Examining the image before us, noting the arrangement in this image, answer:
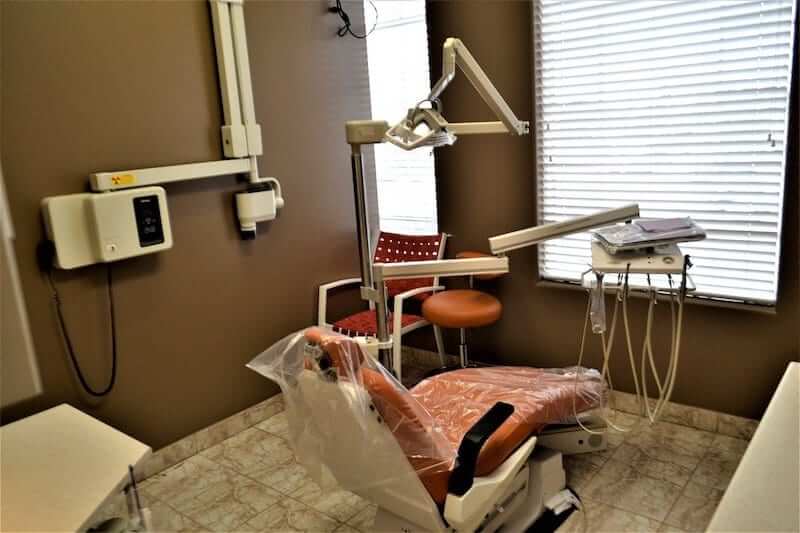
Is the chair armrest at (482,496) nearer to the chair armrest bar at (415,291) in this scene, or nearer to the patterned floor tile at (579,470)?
the patterned floor tile at (579,470)

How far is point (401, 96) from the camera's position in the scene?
360 centimetres

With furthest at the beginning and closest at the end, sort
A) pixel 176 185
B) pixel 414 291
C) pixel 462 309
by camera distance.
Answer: pixel 414 291 < pixel 462 309 < pixel 176 185

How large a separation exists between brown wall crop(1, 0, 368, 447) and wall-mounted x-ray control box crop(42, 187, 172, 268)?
0.09 meters

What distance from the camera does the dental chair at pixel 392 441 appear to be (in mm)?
1733

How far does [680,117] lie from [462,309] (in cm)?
135

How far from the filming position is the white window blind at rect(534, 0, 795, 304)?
2424 mm

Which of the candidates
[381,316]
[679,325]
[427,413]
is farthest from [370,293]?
[679,325]

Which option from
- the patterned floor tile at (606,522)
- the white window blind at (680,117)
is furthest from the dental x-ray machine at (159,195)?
the patterned floor tile at (606,522)

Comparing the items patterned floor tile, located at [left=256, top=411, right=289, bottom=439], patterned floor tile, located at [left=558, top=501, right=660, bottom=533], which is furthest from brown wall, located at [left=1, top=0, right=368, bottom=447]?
patterned floor tile, located at [left=558, top=501, right=660, bottom=533]

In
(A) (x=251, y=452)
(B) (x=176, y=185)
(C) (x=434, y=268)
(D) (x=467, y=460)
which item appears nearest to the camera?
(D) (x=467, y=460)

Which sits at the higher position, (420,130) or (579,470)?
(420,130)

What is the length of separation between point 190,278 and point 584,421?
A: 190cm

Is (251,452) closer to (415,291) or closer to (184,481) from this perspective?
(184,481)

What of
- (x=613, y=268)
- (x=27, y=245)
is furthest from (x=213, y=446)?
(x=613, y=268)
